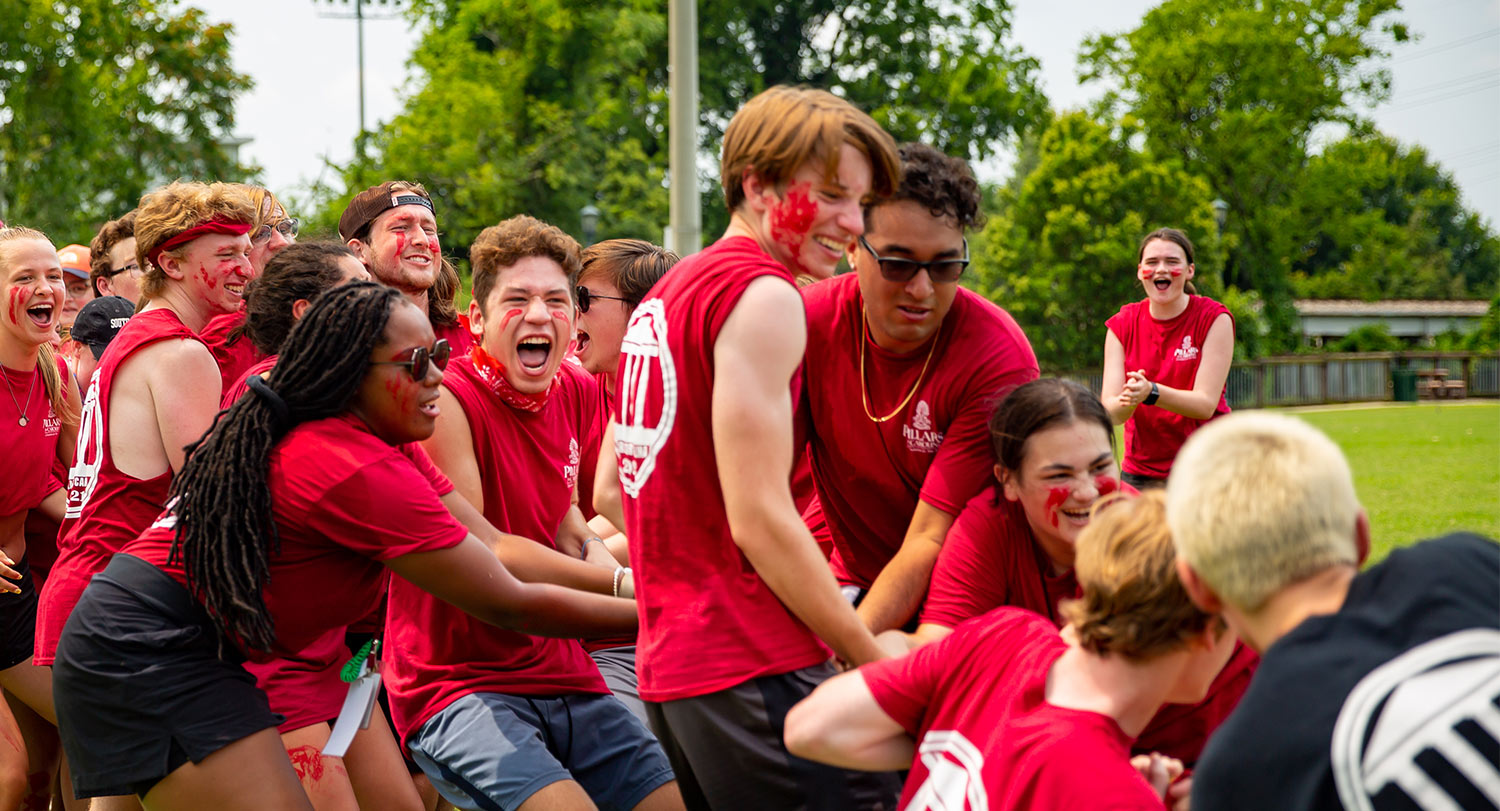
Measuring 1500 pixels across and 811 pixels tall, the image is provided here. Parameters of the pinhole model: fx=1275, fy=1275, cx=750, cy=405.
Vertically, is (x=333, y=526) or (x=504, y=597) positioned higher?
(x=333, y=526)

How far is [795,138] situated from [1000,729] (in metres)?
1.32

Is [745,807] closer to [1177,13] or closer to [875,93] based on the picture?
[875,93]

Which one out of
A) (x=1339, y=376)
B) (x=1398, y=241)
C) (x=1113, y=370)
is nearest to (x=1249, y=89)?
(x=1339, y=376)

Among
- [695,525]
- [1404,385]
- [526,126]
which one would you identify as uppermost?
[526,126]

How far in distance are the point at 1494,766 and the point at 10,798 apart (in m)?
5.52

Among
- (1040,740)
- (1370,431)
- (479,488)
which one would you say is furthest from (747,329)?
(1370,431)

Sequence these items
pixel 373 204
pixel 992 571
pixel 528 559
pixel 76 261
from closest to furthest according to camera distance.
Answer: pixel 992 571 → pixel 528 559 → pixel 373 204 → pixel 76 261

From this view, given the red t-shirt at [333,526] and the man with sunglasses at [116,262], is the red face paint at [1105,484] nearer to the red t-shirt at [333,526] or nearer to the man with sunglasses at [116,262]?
the red t-shirt at [333,526]

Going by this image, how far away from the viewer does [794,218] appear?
2879mm

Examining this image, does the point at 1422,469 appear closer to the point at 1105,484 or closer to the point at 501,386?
the point at 1105,484

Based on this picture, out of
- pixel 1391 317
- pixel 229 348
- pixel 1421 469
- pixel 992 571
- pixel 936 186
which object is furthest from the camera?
pixel 1391 317

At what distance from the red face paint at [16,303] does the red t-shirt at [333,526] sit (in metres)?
2.61

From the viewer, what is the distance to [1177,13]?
48062mm

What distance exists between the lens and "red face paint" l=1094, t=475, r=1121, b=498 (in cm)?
327
